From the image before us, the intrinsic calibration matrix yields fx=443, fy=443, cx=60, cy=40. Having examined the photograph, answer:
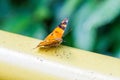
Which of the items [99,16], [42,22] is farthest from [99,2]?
[42,22]

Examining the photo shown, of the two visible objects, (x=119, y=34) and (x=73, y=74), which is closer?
(x=73, y=74)

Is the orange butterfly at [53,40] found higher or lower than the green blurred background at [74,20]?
lower

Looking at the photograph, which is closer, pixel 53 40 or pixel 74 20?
pixel 53 40

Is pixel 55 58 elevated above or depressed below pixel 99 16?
below

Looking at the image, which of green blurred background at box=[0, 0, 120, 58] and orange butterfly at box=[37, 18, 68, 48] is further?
green blurred background at box=[0, 0, 120, 58]

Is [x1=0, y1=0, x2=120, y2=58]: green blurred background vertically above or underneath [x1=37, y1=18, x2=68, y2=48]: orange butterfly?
above

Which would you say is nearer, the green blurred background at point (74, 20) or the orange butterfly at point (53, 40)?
the orange butterfly at point (53, 40)

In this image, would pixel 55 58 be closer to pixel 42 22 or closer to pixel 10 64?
pixel 10 64
